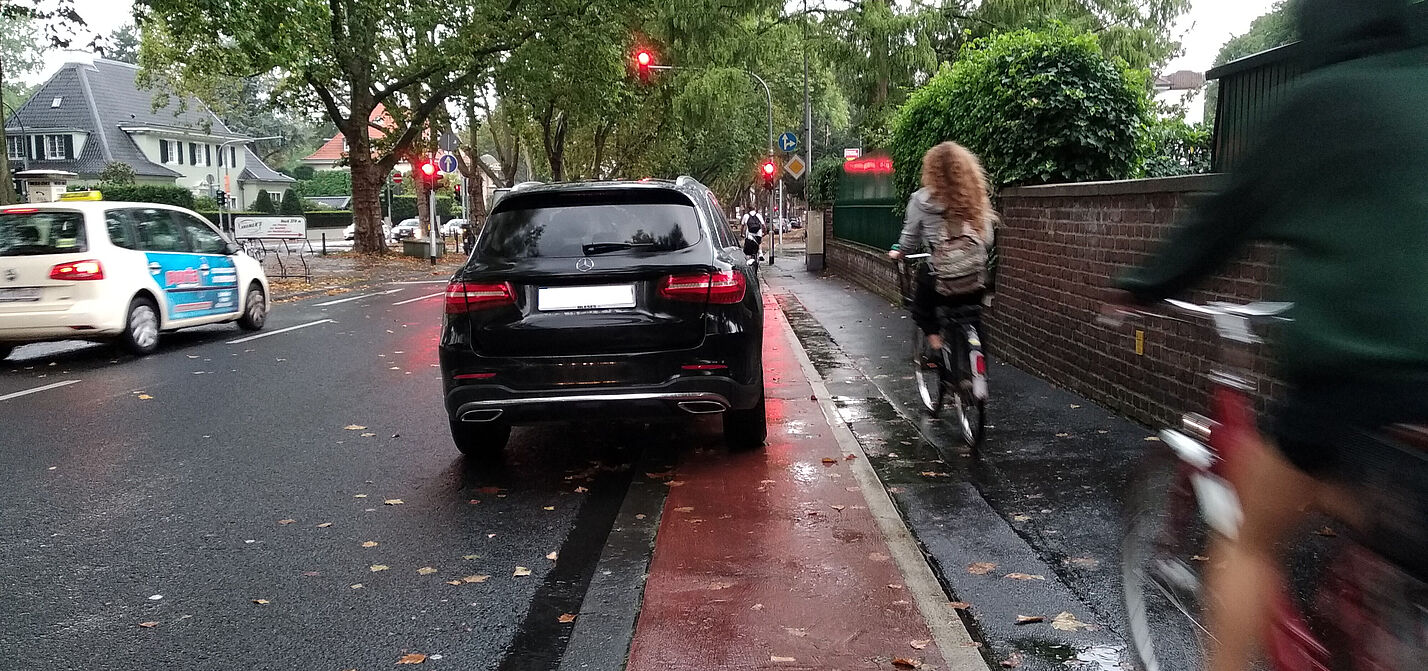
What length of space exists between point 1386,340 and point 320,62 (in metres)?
28.0

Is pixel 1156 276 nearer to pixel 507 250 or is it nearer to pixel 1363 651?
pixel 1363 651

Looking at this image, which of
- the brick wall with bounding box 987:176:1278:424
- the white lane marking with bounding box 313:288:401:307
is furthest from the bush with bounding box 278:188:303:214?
the brick wall with bounding box 987:176:1278:424

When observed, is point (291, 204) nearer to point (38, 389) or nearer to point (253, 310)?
point (253, 310)

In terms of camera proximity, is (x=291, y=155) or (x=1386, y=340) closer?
(x=1386, y=340)

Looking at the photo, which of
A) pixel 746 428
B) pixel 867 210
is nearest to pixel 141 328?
pixel 746 428

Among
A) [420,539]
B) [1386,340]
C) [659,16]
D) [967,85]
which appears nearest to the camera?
[1386,340]

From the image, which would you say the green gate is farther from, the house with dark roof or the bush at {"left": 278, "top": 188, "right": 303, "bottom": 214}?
the bush at {"left": 278, "top": 188, "right": 303, "bottom": 214}

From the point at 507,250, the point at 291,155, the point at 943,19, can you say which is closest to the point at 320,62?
the point at 943,19

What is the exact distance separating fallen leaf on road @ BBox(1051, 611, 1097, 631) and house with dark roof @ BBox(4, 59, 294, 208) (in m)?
66.6

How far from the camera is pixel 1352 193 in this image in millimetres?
2002

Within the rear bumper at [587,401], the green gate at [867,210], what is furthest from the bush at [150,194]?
the rear bumper at [587,401]

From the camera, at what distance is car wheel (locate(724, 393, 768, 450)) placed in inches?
260

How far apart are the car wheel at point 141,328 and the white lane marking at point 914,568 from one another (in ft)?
25.4

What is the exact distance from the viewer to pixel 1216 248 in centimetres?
237
